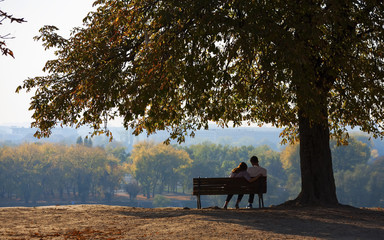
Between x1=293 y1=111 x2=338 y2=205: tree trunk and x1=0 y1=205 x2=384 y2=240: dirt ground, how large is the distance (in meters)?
1.15

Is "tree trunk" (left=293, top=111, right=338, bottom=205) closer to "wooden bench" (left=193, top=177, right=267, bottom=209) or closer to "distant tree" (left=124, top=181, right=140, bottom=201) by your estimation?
"wooden bench" (left=193, top=177, right=267, bottom=209)

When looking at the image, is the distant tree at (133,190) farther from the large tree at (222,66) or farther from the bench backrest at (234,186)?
the bench backrest at (234,186)

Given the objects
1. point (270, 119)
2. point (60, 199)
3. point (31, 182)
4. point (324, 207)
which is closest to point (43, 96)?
point (270, 119)

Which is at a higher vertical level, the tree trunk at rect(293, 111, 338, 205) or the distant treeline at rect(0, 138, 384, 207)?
the distant treeline at rect(0, 138, 384, 207)

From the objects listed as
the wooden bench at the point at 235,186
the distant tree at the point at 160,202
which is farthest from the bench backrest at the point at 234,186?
the distant tree at the point at 160,202

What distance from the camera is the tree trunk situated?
15195 mm

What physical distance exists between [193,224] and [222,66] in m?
4.18

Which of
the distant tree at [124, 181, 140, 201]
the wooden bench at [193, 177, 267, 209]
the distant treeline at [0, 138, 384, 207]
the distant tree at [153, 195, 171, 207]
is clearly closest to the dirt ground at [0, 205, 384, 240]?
the wooden bench at [193, 177, 267, 209]

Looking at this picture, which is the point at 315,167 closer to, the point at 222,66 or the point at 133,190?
the point at 222,66

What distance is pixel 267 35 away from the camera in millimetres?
12008

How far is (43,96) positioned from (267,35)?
302 inches

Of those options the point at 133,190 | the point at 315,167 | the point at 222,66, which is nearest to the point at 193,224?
the point at 222,66

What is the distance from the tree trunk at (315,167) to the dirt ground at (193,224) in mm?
1155

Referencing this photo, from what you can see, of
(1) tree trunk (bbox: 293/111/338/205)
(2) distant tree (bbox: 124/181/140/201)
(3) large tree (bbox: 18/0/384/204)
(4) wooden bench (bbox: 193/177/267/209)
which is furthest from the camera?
(2) distant tree (bbox: 124/181/140/201)
